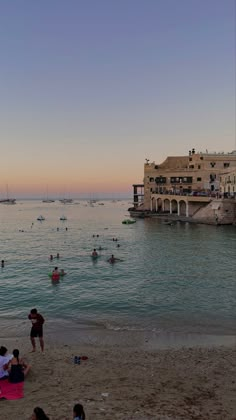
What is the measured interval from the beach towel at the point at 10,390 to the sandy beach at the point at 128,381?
0.65 ft

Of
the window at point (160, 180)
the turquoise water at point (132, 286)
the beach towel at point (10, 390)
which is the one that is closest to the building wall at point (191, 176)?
the window at point (160, 180)

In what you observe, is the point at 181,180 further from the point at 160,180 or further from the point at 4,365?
the point at 4,365

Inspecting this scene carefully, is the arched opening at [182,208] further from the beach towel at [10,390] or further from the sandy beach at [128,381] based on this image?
the beach towel at [10,390]

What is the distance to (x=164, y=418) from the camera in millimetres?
9172

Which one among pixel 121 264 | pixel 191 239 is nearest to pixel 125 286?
pixel 121 264

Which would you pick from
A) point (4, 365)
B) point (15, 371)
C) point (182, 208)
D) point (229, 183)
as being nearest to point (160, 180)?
point (182, 208)

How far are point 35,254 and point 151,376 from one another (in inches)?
1335

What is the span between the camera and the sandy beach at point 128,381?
9.57 metres

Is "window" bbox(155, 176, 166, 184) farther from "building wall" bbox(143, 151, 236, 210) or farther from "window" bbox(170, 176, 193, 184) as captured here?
"window" bbox(170, 176, 193, 184)

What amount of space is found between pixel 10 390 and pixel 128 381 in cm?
384

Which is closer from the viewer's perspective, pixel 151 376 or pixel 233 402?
pixel 233 402

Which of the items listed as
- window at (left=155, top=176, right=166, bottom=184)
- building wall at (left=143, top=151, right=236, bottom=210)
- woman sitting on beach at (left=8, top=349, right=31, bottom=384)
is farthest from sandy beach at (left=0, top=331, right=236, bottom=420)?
window at (left=155, top=176, right=166, bottom=184)

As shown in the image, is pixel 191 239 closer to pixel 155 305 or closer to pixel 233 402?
pixel 155 305

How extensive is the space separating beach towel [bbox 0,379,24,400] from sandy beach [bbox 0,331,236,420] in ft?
0.65
